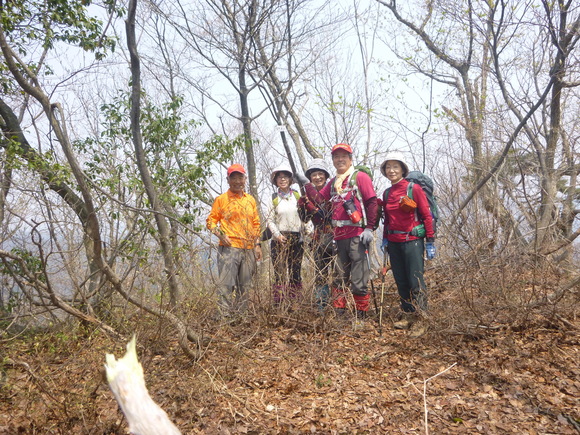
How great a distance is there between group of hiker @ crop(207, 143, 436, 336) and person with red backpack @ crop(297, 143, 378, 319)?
1 cm

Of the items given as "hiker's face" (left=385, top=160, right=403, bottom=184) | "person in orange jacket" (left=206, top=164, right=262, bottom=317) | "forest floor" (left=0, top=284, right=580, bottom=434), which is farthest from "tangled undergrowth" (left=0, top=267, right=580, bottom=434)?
"hiker's face" (left=385, top=160, right=403, bottom=184)

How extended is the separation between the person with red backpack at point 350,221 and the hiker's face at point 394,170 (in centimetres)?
24

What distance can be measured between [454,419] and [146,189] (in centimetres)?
339

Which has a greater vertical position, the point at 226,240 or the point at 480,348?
the point at 226,240

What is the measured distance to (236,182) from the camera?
506 cm

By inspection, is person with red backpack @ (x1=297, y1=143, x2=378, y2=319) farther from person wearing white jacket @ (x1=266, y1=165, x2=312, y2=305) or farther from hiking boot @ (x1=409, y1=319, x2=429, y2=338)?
hiking boot @ (x1=409, y1=319, x2=429, y2=338)

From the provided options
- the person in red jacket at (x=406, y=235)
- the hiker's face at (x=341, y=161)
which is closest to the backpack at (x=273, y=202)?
the hiker's face at (x=341, y=161)

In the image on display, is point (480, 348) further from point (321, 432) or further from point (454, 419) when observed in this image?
point (321, 432)

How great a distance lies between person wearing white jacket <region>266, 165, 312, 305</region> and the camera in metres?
4.65

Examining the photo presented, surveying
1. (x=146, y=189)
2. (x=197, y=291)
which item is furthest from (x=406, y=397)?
(x=146, y=189)

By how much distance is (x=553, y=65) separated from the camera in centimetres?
635

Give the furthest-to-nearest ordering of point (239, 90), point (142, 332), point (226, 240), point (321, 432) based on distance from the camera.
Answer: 1. point (239, 90)
2. point (226, 240)
3. point (142, 332)
4. point (321, 432)

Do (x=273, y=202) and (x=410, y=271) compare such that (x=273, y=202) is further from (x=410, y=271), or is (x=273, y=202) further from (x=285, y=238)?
(x=410, y=271)

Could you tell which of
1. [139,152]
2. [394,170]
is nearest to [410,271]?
[394,170]
